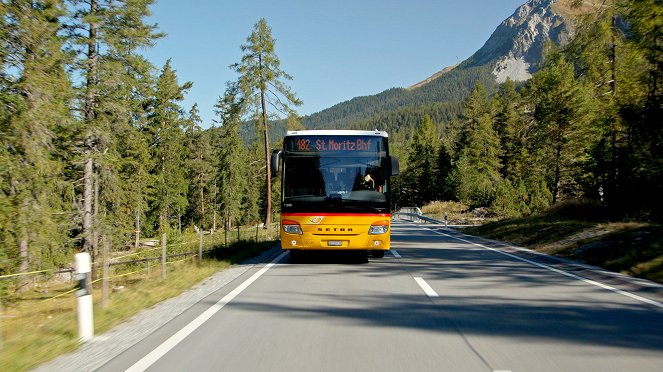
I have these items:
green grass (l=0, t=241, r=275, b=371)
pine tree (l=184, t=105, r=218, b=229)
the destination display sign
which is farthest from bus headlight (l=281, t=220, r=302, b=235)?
pine tree (l=184, t=105, r=218, b=229)

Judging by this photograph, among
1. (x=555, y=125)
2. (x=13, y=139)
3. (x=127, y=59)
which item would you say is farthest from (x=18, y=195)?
(x=555, y=125)

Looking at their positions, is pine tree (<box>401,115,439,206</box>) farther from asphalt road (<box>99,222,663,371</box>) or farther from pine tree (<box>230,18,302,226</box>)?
asphalt road (<box>99,222,663,371</box>)

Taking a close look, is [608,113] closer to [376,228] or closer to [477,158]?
[376,228]

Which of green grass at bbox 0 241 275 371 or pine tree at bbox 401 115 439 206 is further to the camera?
pine tree at bbox 401 115 439 206

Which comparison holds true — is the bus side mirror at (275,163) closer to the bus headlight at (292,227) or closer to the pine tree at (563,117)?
the bus headlight at (292,227)

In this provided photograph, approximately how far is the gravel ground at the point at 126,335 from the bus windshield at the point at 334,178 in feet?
11.3

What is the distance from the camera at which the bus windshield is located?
1345 cm

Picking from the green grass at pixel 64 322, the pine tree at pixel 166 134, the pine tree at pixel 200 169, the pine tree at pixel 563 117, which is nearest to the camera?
the green grass at pixel 64 322

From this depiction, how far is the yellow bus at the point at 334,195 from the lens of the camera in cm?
1341

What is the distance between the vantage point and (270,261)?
15.3 m

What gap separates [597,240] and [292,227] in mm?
9287

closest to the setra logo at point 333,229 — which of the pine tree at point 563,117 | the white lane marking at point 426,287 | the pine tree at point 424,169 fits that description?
the white lane marking at point 426,287

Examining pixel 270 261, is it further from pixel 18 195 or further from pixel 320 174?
pixel 18 195

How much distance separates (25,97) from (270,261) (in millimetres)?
10862
